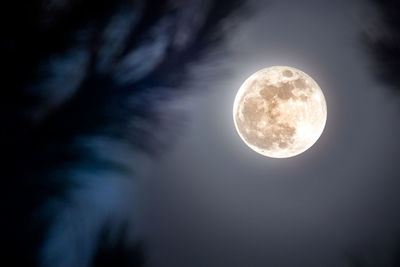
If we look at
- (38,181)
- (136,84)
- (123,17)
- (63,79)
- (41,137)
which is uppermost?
(123,17)

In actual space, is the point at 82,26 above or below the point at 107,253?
above

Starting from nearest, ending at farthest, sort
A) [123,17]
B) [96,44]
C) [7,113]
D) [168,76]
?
[7,113] < [96,44] < [123,17] < [168,76]

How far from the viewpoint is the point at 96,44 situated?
4.72 ft

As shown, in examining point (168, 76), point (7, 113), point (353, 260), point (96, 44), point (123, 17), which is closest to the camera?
point (7, 113)

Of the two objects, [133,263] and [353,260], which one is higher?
[353,260]

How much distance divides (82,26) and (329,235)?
211 centimetres

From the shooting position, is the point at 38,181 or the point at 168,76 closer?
the point at 38,181

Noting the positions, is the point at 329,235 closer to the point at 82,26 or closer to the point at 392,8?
the point at 392,8

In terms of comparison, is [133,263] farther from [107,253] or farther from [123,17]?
[123,17]

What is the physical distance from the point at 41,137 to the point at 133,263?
0.99 metres

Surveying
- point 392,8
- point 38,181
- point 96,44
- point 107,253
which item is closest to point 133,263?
point 107,253

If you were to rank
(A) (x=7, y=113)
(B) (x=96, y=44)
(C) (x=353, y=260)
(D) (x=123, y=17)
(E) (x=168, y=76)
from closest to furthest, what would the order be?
(A) (x=7, y=113) → (B) (x=96, y=44) → (D) (x=123, y=17) → (E) (x=168, y=76) → (C) (x=353, y=260)

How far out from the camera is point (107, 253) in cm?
172

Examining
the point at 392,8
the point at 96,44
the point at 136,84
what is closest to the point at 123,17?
the point at 96,44
